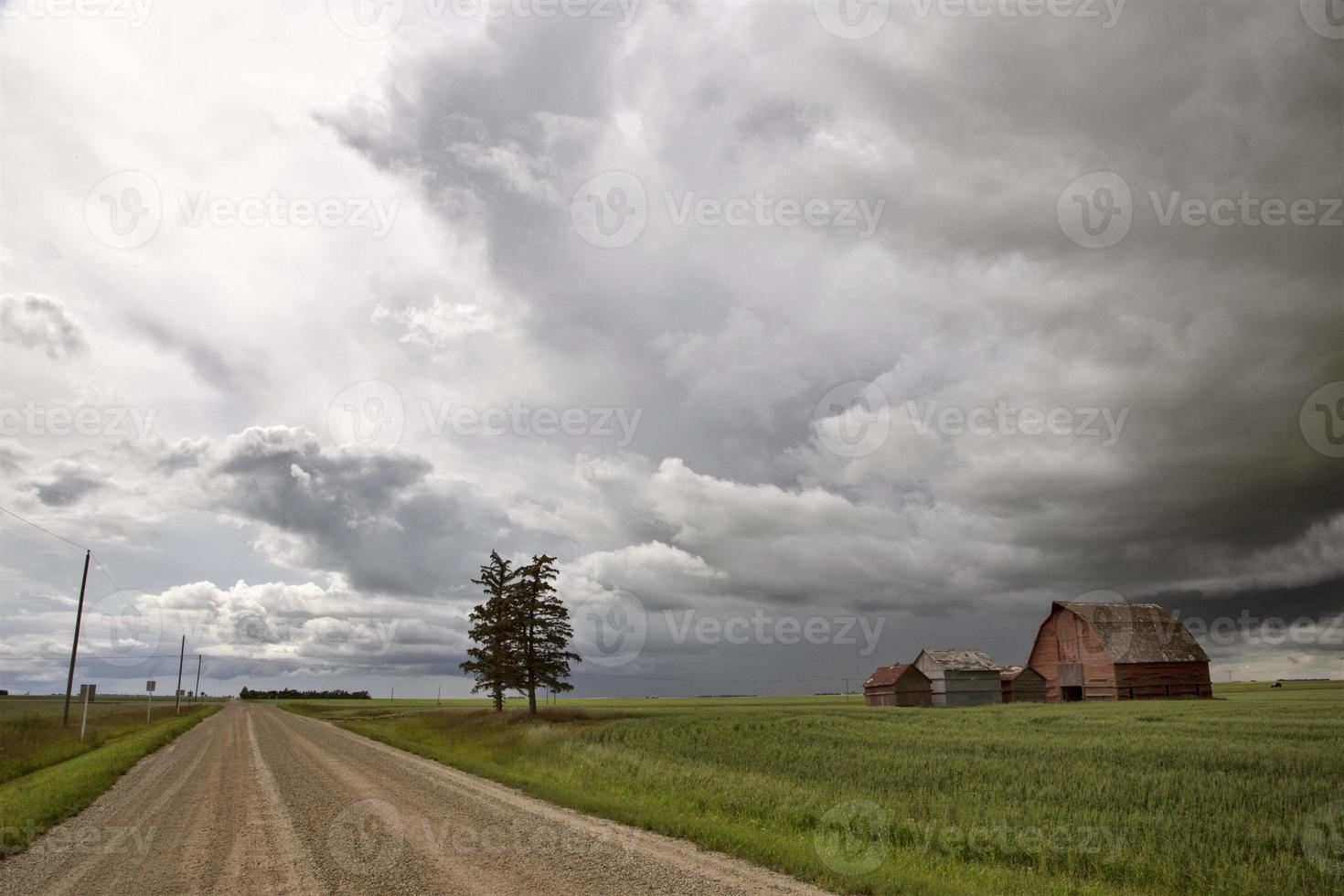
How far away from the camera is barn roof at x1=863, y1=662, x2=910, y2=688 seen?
81062 mm

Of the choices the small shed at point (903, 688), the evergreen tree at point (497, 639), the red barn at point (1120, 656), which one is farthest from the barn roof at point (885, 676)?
the evergreen tree at point (497, 639)

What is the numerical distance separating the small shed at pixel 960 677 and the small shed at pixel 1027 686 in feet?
4.28

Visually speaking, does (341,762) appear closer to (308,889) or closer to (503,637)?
(308,889)

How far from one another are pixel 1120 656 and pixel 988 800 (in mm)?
66897

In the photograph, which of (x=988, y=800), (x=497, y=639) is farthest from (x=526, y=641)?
(x=988, y=800)

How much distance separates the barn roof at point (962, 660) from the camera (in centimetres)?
8050

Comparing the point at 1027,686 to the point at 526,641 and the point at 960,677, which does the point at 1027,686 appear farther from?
the point at 526,641
